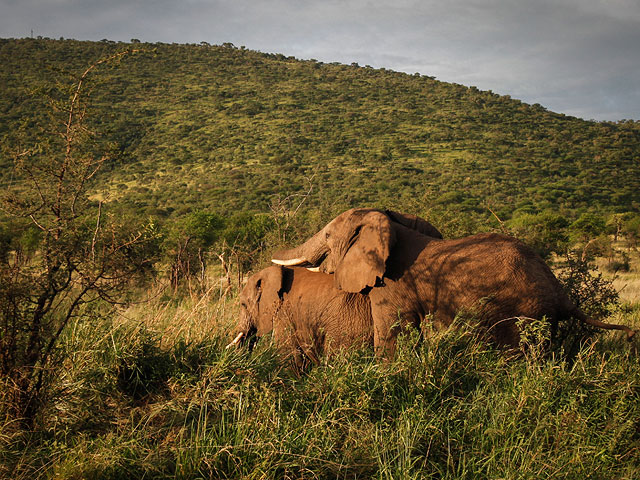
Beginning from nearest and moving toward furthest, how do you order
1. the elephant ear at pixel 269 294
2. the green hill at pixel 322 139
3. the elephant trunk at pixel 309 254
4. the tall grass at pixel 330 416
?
the tall grass at pixel 330 416 < the elephant trunk at pixel 309 254 < the elephant ear at pixel 269 294 < the green hill at pixel 322 139

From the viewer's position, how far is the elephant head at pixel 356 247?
470cm

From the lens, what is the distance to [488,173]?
59156 mm

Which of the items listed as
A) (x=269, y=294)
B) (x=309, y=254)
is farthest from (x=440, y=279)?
(x=269, y=294)

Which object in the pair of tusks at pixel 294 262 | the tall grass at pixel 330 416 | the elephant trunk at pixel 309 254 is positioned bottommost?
the tall grass at pixel 330 416

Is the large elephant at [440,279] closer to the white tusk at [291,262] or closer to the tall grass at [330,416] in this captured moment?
the tall grass at [330,416]

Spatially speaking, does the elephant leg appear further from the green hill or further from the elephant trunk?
the green hill

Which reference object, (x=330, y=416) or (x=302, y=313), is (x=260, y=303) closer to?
(x=302, y=313)

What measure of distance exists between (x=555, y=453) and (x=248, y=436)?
6.61ft

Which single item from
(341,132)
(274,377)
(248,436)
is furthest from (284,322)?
(341,132)

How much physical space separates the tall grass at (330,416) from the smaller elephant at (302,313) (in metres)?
0.57

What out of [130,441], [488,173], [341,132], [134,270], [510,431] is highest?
[341,132]

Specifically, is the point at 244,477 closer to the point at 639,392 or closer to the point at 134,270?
the point at 134,270

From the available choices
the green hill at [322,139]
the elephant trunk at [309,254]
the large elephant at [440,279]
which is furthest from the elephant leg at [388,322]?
the green hill at [322,139]

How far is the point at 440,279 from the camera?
4.54 meters
